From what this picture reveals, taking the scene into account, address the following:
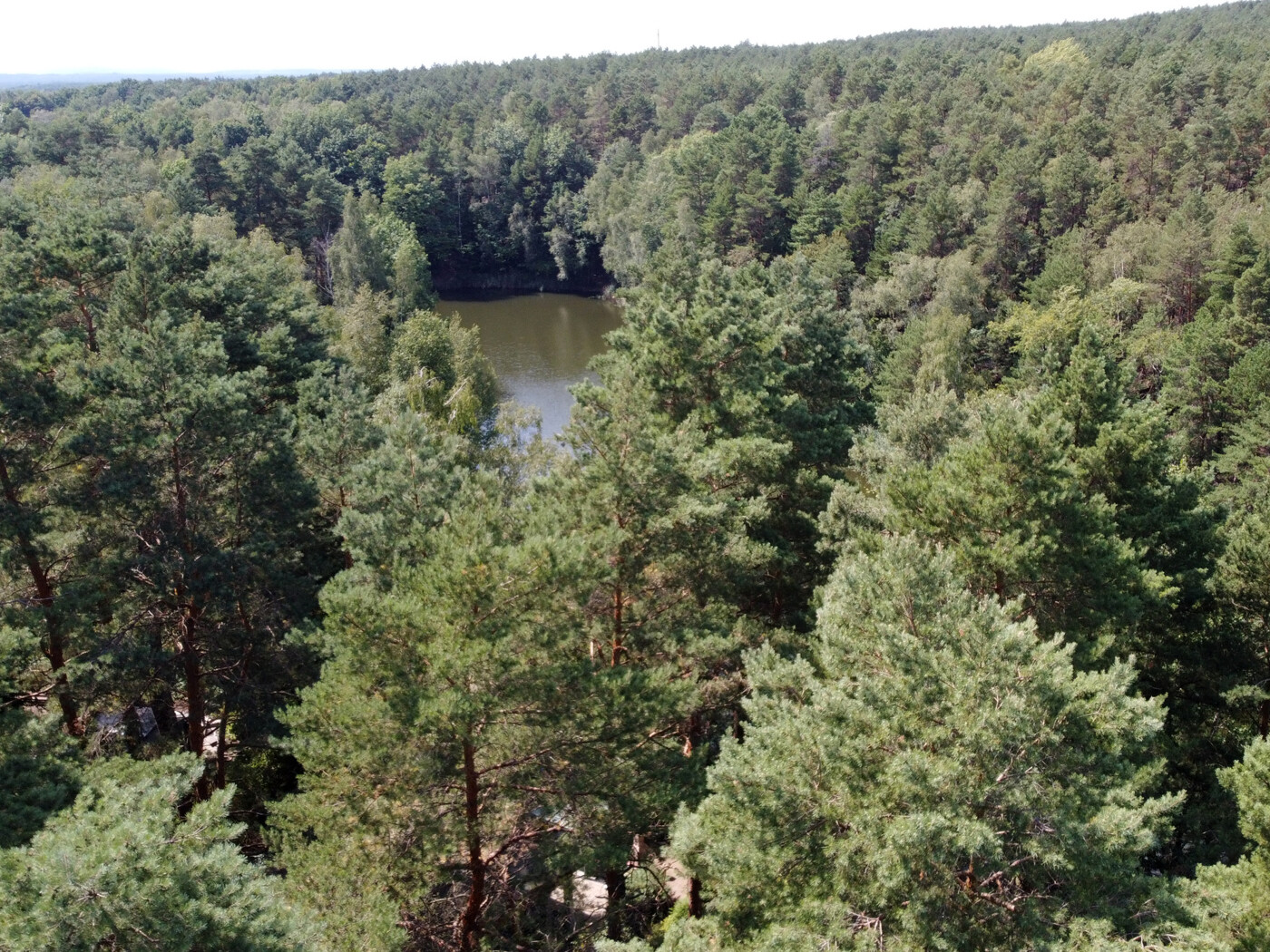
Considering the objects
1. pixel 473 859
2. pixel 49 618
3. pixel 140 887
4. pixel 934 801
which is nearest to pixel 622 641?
pixel 473 859

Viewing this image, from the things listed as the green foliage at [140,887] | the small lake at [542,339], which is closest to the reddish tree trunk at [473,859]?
the green foliage at [140,887]

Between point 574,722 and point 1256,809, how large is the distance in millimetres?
7633

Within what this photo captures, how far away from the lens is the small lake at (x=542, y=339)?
47.4 metres

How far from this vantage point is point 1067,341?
36.0 meters

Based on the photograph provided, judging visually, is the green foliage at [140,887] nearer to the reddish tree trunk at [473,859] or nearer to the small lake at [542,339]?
the reddish tree trunk at [473,859]

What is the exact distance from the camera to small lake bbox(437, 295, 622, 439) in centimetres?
4738

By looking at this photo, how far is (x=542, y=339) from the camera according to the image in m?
60.8

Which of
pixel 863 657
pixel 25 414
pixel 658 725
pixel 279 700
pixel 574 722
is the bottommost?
pixel 279 700

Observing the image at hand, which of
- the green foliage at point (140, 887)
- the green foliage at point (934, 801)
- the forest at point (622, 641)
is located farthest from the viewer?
the forest at point (622, 641)

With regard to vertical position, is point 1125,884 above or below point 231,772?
above

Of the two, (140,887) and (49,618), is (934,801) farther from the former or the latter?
(49,618)

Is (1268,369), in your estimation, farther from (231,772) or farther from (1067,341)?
(231,772)

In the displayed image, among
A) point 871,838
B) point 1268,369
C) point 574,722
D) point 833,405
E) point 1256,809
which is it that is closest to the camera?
point 871,838

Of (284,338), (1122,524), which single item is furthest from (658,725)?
(284,338)
